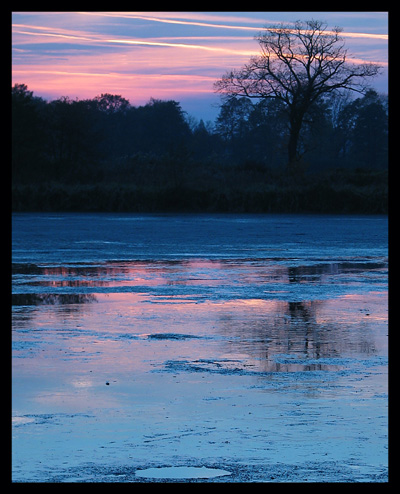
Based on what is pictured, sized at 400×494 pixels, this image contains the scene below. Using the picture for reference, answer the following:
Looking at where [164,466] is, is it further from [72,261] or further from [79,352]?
[72,261]

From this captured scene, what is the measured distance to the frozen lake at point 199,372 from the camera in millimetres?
6344

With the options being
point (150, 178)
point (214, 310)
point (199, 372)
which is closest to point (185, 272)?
point (214, 310)

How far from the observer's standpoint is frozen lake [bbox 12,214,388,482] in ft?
20.8

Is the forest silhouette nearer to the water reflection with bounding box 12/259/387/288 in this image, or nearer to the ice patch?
the water reflection with bounding box 12/259/387/288

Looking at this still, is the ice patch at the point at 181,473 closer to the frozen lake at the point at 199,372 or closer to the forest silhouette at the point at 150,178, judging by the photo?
the frozen lake at the point at 199,372

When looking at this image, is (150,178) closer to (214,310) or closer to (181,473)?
(214,310)

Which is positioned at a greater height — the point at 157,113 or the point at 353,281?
the point at 157,113

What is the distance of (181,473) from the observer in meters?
6.03

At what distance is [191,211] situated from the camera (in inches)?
1969

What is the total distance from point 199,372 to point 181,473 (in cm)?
336

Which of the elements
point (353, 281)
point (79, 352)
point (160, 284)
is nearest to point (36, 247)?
point (160, 284)

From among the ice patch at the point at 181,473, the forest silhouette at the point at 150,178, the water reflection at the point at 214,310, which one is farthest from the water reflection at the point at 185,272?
the forest silhouette at the point at 150,178

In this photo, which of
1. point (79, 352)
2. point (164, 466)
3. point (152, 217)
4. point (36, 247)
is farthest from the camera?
point (152, 217)
